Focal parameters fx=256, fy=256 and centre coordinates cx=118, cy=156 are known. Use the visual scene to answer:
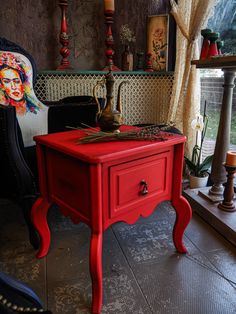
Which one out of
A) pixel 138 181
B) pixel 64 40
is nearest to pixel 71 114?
pixel 64 40

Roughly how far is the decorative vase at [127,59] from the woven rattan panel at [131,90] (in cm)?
7

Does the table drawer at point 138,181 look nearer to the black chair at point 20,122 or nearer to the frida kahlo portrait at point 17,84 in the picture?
the black chair at point 20,122

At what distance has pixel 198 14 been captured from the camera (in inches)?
74.4

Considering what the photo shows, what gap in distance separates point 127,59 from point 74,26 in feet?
1.77

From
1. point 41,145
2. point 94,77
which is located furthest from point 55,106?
point 41,145

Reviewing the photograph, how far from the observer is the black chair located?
4.09 ft

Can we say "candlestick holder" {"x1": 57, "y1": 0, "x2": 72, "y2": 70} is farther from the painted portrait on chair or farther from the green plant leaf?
Answer: the green plant leaf

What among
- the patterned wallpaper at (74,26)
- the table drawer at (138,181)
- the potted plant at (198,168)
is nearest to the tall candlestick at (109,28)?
the patterned wallpaper at (74,26)

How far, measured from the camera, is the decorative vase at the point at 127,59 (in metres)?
2.30

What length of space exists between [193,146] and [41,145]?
1.39 metres

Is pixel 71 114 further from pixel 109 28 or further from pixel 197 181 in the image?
pixel 197 181

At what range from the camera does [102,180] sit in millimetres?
906

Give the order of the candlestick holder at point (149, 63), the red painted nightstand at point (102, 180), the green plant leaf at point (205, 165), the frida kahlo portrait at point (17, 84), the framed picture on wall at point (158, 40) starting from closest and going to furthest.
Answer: the red painted nightstand at point (102, 180) → the frida kahlo portrait at point (17, 84) → the green plant leaf at point (205, 165) → the framed picture on wall at point (158, 40) → the candlestick holder at point (149, 63)

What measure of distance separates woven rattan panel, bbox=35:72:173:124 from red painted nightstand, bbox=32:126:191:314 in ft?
3.64
